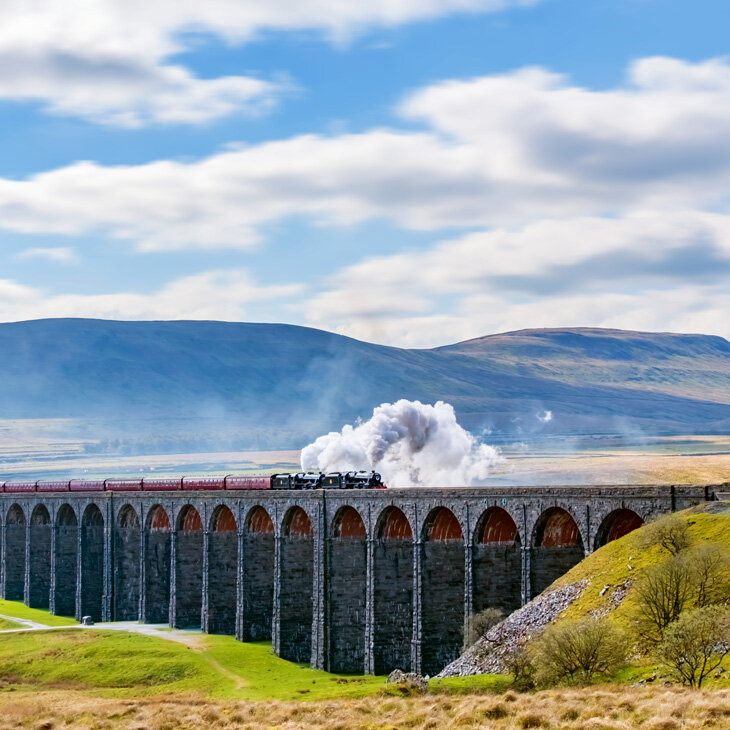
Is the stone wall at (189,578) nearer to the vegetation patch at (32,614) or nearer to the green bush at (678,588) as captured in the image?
the vegetation patch at (32,614)

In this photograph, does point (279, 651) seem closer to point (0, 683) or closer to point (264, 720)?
point (0, 683)

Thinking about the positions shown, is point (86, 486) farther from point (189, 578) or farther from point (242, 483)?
point (242, 483)

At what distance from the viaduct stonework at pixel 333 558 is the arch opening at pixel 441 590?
84 millimetres

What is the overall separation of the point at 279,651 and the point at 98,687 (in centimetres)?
1382

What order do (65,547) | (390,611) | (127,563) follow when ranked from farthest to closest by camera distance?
1. (65,547)
2. (127,563)
3. (390,611)

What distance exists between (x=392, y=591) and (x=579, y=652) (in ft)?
94.6

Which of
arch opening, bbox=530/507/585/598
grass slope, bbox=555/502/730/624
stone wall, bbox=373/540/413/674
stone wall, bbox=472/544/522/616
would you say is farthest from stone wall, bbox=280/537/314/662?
grass slope, bbox=555/502/730/624

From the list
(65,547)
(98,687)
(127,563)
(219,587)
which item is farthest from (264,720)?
(65,547)

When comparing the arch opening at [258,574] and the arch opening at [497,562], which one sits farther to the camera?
the arch opening at [258,574]

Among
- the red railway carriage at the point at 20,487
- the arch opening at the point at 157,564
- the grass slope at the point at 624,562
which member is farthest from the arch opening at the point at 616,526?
the red railway carriage at the point at 20,487

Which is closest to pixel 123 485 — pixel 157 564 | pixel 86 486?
pixel 86 486

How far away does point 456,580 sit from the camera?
6919 cm

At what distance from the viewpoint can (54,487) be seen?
117m

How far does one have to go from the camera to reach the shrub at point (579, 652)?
44844 mm
